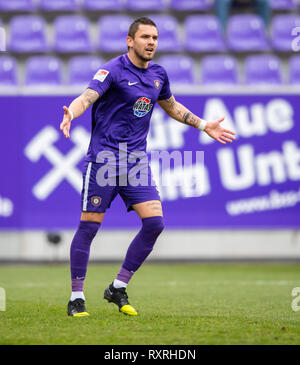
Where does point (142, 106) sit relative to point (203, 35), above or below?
below

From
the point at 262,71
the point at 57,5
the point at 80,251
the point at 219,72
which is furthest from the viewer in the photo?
the point at 57,5

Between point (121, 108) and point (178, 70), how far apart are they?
640cm

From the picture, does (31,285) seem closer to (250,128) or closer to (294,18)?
(250,128)

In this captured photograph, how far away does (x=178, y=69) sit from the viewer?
37.4ft

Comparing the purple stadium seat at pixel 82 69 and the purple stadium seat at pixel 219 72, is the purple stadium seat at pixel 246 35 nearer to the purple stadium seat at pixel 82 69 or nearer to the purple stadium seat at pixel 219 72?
the purple stadium seat at pixel 219 72

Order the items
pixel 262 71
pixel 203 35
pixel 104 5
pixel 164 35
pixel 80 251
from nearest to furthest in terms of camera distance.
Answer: pixel 80 251 → pixel 262 71 → pixel 164 35 → pixel 203 35 → pixel 104 5

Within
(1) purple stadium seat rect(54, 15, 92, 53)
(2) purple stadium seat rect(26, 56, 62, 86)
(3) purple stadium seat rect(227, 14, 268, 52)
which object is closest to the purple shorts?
(2) purple stadium seat rect(26, 56, 62, 86)

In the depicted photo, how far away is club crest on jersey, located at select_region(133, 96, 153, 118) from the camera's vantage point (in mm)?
5164

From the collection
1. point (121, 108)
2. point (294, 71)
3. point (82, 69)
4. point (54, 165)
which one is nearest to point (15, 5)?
point (82, 69)

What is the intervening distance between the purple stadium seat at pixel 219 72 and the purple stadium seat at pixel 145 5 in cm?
177

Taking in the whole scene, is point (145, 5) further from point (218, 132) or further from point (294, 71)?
point (218, 132)

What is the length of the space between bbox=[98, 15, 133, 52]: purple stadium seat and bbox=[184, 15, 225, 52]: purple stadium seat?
3.58ft

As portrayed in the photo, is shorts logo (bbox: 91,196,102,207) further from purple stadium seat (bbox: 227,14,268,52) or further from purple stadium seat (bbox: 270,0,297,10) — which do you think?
purple stadium seat (bbox: 270,0,297,10)

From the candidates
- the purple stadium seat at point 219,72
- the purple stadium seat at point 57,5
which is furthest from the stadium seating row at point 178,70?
the purple stadium seat at point 57,5
